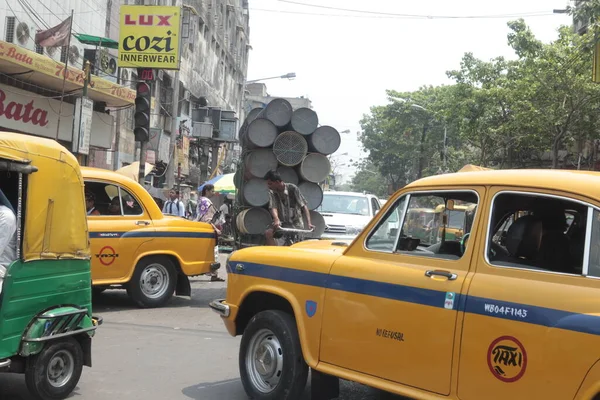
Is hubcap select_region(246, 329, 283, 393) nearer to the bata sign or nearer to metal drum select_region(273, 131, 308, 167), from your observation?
metal drum select_region(273, 131, 308, 167)

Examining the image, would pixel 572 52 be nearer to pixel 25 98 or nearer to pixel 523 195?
pixel 25 98

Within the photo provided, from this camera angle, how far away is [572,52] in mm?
23391

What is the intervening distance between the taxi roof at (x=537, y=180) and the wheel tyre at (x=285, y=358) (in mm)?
1507

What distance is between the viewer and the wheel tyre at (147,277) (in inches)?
370

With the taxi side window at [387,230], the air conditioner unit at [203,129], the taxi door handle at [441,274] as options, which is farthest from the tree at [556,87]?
the taxi door handle at [441,274]

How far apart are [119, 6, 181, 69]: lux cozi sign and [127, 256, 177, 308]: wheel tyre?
1049cm

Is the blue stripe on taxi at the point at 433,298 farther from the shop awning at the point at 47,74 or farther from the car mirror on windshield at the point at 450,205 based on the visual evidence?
the shop awning at the point at 47,74

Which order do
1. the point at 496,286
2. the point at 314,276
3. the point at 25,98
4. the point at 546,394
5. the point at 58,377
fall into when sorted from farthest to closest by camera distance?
the point at 25,98, the point at 58,377, the point at 314,276, the point at 496,286, the point at 546,394

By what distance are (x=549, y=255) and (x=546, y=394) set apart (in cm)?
81

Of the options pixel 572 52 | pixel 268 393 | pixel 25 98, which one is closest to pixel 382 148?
pixel 572 52

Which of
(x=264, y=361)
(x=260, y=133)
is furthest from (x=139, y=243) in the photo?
(x=264, y=361)

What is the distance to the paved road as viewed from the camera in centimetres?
559

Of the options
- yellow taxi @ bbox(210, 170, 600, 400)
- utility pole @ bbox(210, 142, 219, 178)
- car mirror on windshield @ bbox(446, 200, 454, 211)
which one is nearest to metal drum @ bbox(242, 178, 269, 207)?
yellow taxi @ bbox(210, 170, 600, 400)

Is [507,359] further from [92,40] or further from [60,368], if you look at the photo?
[92,40]
